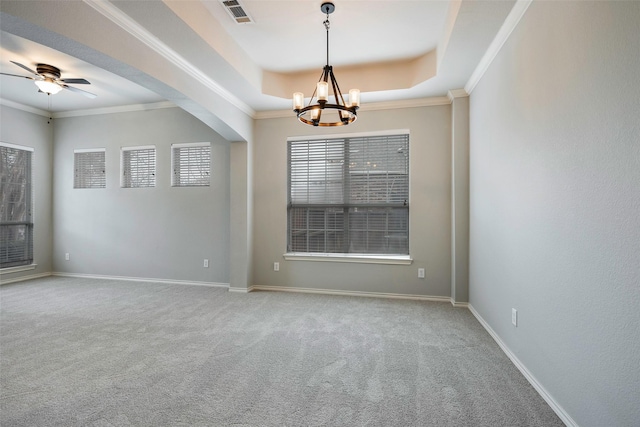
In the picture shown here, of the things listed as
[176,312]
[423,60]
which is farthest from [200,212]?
[423,60]

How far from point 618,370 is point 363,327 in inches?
83.6

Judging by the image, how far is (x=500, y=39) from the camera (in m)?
2.67

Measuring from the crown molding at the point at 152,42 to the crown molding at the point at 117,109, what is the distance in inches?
70.3

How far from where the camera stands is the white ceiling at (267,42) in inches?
89.9

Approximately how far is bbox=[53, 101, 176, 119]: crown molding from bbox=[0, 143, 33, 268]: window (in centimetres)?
89

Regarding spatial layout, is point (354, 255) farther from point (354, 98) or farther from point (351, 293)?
point (354, 98)

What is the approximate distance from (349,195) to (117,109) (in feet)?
14.5

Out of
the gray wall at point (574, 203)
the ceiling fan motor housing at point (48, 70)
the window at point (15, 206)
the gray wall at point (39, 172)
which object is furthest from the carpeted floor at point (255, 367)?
the ceiling fan motor housing at point (48, 70)

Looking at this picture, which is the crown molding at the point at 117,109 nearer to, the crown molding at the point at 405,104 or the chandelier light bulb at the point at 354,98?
the crown molding at the point at 405,104

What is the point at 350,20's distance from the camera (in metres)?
2.94

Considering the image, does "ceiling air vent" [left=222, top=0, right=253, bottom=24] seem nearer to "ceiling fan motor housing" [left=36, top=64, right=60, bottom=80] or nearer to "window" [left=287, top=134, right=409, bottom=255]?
"window" [left=287, top=134, right=409, bottom=255]

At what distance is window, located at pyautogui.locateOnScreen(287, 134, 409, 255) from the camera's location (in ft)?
14.6

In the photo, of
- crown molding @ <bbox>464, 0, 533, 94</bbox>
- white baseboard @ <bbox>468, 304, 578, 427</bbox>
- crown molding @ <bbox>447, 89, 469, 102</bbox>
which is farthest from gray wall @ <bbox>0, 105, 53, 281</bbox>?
white baseboard @ <bbox>468, 304, 578, 427</bbox>

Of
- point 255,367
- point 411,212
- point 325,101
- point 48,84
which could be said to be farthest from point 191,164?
point 255,367
